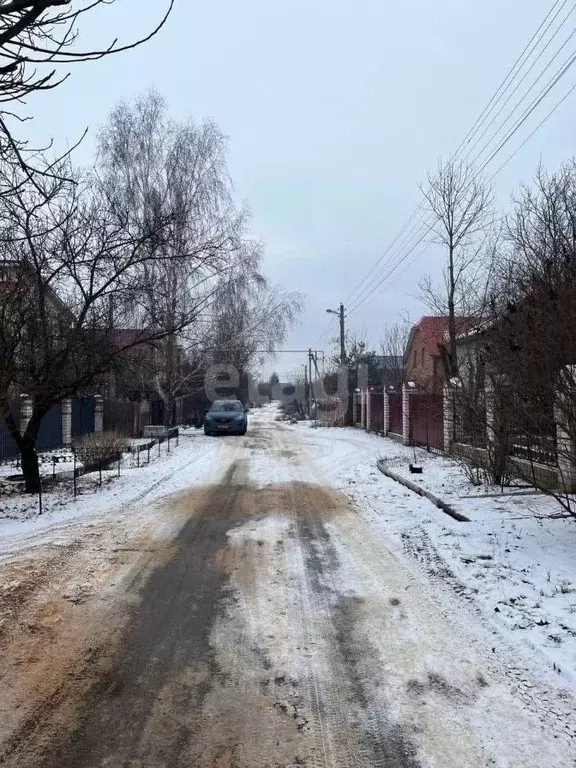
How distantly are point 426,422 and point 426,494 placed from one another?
31.3 ft

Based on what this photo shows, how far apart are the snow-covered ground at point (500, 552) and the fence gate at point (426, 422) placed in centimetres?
530

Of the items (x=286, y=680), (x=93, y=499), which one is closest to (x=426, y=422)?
(x=93, y=499)

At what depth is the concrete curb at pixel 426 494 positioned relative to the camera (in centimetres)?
796

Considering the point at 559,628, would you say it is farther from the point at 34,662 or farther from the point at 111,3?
the point at 111,3

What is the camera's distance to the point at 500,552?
6.17 m

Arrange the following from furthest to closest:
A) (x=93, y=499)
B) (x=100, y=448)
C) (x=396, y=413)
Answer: (x=396, y=413) < (x=100, y=448) < (x=93, y=499)

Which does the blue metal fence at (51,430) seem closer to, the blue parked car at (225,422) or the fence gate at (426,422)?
the blue parked car at (225,422)

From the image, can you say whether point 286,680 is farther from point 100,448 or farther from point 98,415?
point 98,415

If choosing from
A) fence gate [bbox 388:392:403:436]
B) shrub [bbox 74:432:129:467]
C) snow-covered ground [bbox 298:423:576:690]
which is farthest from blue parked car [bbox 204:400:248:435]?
snow-covered ground [bbox 298:423:576:690]

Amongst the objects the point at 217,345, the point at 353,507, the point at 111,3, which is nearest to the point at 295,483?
the point at 353,507

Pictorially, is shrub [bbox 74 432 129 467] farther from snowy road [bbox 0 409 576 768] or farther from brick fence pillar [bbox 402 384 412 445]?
brick fence pillar [bbox 402 384 412 445]

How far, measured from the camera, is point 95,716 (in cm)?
318

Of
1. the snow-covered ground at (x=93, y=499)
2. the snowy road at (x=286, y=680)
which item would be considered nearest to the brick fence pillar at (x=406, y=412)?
the snow-covered ground at (x=93, y=499)

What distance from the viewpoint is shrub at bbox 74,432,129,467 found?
46.9 ft
